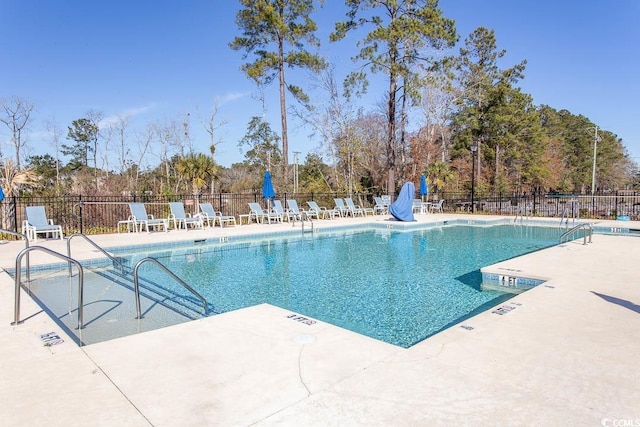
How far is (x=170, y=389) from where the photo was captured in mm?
2350

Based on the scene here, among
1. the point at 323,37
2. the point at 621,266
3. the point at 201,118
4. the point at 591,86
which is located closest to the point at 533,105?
the point at 591,86

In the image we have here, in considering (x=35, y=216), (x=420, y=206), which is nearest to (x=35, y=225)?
(x=35, y=216)

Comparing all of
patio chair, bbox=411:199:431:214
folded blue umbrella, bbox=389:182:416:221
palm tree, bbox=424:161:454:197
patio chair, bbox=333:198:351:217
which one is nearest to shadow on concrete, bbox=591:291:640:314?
folded blue umbrella, bbox=389:182:416:221

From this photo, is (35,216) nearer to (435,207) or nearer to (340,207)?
(340,207)

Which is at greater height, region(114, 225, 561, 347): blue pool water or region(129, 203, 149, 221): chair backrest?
region(129, 203, 149, 221): chair backrest

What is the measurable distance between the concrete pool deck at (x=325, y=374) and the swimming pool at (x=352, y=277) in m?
0.83

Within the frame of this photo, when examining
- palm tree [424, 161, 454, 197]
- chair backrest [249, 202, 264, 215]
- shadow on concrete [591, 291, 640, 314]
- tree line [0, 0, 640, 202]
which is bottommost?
shadow on concrete [591, 291, 640, 314]

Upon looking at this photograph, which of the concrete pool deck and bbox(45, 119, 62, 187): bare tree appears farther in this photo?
bbox(45, 119, 62, 187): bare tree

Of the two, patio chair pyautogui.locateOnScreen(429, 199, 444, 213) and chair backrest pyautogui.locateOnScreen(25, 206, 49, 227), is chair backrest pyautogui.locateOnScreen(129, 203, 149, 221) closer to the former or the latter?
chair backrest pyautogui.locateOnScreen(25, 206, 49, 227)

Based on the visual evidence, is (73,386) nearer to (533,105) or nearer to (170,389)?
(170,389)

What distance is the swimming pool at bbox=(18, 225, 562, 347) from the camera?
4.63 meters

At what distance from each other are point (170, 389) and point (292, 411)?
78 cm

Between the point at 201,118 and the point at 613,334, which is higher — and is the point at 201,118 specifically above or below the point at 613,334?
above

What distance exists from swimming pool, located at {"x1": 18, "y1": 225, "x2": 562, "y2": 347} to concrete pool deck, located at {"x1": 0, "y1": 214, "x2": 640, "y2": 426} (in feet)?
2.72
